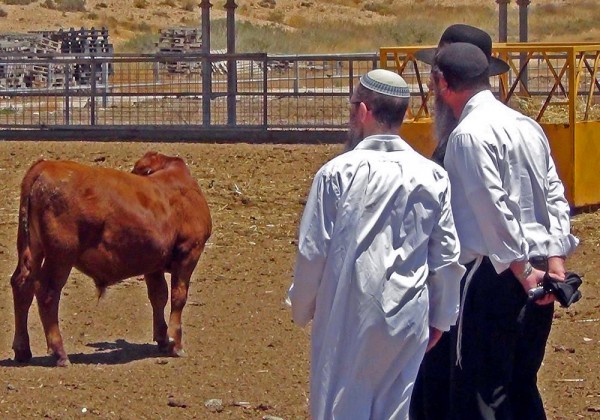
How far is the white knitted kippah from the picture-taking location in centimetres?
438

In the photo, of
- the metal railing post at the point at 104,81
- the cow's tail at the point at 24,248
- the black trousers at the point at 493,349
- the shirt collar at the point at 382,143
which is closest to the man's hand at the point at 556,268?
the black trousers at the point at 493,349

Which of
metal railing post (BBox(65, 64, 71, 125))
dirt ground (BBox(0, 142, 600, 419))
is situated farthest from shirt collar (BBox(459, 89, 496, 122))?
metal railing post (BBox(65, 64, 71, 125))

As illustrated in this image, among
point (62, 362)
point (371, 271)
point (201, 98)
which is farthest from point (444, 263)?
point (201, 98)

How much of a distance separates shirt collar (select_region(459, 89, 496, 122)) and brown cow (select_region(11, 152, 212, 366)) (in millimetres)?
3416

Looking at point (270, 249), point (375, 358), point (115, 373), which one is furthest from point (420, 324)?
point (270, 249)

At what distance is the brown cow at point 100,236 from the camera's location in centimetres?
782

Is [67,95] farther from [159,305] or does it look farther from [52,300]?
[52,300]

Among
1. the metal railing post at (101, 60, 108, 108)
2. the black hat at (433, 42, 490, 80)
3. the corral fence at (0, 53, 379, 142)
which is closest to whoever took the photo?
the black hat at (433, 42, 490, 80)

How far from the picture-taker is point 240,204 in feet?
44.8

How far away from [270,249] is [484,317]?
6679mm

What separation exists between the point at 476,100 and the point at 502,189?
431 millimetres

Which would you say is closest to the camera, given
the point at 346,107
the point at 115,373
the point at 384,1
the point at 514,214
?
the point at 514,214

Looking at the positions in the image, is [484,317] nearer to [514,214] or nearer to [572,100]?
[514,214]

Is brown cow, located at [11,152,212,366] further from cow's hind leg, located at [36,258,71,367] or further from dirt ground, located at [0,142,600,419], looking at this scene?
dirt ground, located at [0,142,600,419]
